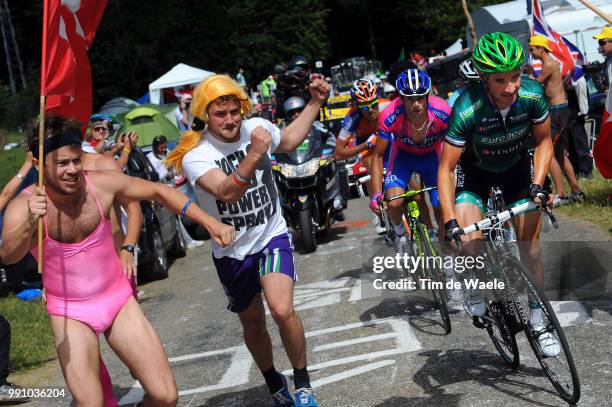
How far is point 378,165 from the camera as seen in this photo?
370 inches

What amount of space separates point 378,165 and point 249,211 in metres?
3.13

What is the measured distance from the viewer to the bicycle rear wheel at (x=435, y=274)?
816 centimetres

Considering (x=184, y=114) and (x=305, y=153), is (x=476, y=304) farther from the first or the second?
(x=184, y=114)

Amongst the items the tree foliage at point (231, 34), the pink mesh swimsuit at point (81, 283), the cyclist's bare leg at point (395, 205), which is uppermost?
the pink mesh swimsuit at point (81, 283)

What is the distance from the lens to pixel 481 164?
7.01 meters

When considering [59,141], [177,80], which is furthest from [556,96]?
[177,80]

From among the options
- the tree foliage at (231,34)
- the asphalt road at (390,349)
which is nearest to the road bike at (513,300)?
the asphalt road at (390,349)

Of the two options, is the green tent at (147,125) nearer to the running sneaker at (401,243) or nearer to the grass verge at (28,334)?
the grass verge at (28,334)

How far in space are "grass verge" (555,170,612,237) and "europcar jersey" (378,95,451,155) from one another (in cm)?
293

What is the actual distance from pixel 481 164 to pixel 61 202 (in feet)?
9.76

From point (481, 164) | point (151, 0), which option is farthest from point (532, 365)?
point (151, 0)

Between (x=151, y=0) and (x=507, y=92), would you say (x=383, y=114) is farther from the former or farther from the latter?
(x=151, y=0)

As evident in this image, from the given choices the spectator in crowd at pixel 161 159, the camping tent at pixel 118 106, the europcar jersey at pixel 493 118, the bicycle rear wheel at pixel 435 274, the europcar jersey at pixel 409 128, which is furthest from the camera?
the camping tent at pixel 118 106

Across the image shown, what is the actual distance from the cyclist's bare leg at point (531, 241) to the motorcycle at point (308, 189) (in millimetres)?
7118
